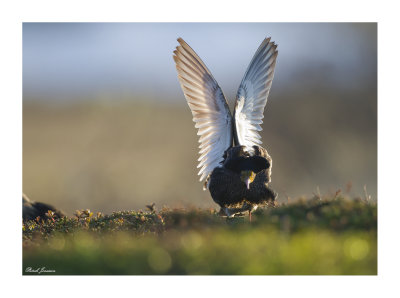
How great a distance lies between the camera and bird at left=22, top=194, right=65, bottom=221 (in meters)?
10.2

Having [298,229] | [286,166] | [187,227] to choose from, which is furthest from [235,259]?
[286,166]

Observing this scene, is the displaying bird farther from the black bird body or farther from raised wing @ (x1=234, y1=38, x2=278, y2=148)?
the black bird body

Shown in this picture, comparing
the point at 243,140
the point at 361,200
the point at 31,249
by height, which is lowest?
the point at 31,249

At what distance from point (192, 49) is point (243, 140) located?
77.1 inches

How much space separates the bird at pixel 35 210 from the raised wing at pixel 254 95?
4039 mm

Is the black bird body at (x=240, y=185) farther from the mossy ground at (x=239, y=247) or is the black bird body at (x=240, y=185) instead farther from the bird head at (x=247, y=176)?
the mossy ground at (x=239, y=247)

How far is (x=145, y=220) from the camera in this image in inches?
342

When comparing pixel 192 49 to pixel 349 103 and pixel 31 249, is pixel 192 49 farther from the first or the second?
pixel 349 103

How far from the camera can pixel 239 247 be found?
6121 millimetres

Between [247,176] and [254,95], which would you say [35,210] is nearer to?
[247,176]

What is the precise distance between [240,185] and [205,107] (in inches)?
72.7

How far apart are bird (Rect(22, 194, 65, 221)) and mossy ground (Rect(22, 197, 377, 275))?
6.23 feet

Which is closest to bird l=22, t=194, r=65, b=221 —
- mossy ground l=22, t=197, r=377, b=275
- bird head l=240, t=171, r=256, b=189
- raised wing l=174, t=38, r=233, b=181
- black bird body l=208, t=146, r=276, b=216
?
mossy ground l=22, t=197, r=377, b=275

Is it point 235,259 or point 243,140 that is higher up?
point 243,140
